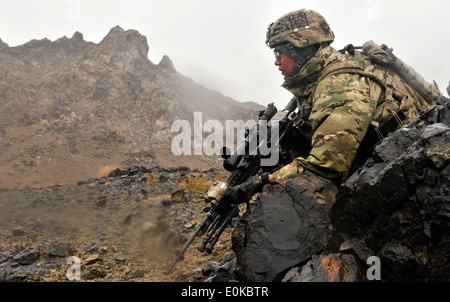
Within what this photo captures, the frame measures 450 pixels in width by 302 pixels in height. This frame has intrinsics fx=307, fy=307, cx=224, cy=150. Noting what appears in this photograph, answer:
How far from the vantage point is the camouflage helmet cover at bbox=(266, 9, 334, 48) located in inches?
150

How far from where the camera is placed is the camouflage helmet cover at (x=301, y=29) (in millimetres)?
3816

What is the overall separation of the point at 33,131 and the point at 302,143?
82.5ft

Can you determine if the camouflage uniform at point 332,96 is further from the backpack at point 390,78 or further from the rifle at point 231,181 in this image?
the rifle at point 231,181

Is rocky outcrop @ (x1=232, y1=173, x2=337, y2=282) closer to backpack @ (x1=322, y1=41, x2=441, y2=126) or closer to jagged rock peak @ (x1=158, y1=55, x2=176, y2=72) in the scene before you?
backpack @ (x1=322, y1=41, x2=441, y2=126)

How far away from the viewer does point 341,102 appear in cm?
317

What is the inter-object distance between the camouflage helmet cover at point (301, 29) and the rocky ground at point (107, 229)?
10.4ft

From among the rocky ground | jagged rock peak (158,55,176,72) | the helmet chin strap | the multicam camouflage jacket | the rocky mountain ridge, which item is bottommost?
the rocky ground

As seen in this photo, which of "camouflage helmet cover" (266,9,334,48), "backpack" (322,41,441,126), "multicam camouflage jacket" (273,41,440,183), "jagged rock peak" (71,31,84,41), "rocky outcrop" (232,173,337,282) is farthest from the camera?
"jagged rock peak" (71,31,84,41)

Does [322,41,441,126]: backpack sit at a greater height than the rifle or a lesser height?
greater

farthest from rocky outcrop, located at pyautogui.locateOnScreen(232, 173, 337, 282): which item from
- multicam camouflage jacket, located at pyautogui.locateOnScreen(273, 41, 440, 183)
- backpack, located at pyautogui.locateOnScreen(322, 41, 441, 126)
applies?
backpack, located at pyautogui.locateOnScreen(322, 41, 441, 126)

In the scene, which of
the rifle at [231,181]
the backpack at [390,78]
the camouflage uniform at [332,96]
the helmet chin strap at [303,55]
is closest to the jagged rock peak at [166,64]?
the rifle at [231,181]

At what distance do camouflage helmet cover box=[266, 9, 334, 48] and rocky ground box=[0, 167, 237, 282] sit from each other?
317 cm

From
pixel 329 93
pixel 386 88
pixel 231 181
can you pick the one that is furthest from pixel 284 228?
pixel 386 88

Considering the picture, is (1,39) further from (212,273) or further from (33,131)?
(212,273)
